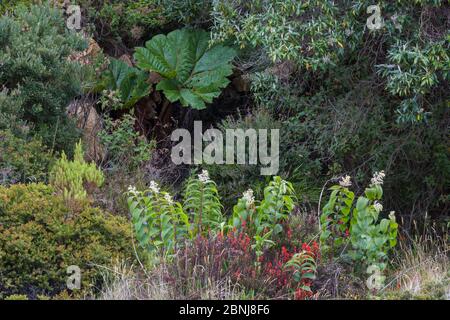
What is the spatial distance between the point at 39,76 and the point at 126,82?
238cm

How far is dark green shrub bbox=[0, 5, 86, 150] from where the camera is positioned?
348 inches

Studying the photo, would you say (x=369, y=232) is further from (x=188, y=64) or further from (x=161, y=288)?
(x=188, y=64)

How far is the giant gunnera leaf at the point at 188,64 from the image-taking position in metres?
11.2

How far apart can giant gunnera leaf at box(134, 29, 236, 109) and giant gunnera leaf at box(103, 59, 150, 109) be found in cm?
20

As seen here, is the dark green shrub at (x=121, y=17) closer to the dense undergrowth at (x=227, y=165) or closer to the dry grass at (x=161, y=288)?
the dense undergrowth at (x=227, y=165)

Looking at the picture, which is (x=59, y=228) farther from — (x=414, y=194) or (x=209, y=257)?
(x=414, y=194)

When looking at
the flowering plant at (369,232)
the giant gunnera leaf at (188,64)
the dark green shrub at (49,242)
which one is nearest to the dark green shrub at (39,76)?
the giant gunnera leaf at (188,64)

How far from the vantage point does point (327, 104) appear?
9203 mm

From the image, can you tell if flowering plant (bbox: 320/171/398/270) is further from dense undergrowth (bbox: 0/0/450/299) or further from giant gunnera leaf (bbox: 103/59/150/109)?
giant gunnera leaf (bbox: 103/59/150/109)

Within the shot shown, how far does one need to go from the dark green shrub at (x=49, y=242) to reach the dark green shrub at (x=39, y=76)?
7.60 feet

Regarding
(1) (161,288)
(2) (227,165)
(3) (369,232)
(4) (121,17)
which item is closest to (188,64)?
(4) (121,17)

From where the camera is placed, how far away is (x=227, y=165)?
30.7 ft
